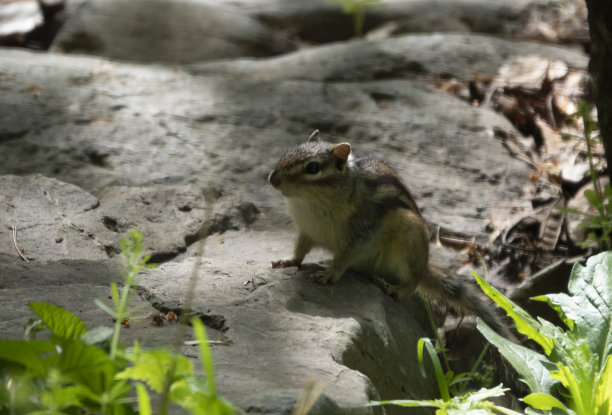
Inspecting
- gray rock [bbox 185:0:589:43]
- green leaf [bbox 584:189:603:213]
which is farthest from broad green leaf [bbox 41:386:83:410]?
gray rock [bbox 185:0:589:43]

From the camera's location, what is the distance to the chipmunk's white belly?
380 cm

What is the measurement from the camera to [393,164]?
5352 mm

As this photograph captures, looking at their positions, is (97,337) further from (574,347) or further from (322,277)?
(574,347)

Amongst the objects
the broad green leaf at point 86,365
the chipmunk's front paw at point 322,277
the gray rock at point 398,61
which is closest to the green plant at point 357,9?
the gray rock at point 398,61

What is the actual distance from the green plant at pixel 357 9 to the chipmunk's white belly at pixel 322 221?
5338 millimetres

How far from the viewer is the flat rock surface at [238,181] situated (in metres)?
2.87

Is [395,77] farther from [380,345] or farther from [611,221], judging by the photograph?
A: [380,345]

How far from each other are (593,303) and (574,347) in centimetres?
34

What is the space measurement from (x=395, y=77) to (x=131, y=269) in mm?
4859

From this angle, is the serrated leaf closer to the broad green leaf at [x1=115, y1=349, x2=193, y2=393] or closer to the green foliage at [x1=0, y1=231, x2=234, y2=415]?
the green foliage at [x1=0, y1=231, x2=234, y2=415]

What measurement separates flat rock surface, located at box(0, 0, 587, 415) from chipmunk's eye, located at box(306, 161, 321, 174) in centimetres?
56

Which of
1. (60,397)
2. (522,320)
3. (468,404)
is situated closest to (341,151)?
(522,320)

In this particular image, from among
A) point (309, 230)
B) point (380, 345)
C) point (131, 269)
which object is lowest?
point (380, 345)

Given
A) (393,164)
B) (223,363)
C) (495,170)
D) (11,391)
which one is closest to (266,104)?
(393,164)
